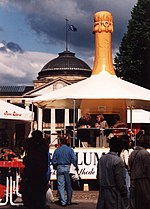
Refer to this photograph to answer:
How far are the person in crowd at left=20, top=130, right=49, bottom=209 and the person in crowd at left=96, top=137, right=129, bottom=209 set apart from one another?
6.17 feet

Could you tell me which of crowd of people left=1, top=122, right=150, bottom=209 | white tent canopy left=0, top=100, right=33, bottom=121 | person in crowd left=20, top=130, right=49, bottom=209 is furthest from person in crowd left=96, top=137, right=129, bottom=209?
white tent canopy left=0, top=100, right=33, bottom=121

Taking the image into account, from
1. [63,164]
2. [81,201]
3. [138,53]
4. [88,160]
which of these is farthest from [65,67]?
[63,164]

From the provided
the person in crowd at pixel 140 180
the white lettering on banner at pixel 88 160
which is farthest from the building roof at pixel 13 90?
the person in crowd at pixel 140 180

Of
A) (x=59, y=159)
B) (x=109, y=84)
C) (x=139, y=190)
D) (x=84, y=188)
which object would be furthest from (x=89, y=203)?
(x=139, y=190)

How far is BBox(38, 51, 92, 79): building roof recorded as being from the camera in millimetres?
97562

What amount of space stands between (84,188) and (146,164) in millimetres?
8466

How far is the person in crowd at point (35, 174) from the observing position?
10367 mm

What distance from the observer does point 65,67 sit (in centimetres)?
9762

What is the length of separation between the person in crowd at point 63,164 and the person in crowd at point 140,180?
4959mm

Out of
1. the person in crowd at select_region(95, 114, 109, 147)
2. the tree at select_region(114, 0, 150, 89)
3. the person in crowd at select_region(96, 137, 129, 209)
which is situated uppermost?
the tree at select_region(114, 0, 150, 89)

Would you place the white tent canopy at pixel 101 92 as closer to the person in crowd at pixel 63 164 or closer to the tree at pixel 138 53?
the person in crowd at pixel 63 164

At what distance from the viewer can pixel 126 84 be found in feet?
61.4

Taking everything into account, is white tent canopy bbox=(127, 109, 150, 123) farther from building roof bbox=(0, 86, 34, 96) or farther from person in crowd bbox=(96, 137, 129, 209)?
building roof bbox=(0, 86, 34, 96)

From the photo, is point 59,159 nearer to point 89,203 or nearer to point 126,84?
point 89,203
